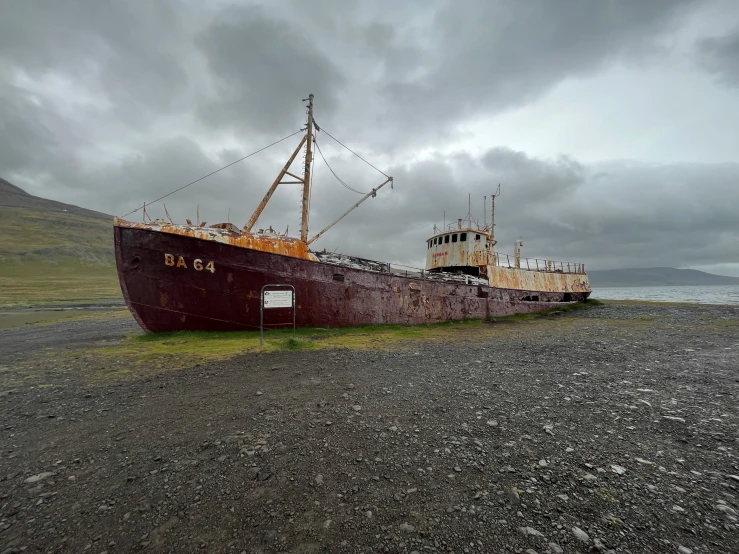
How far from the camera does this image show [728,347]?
32.1ft

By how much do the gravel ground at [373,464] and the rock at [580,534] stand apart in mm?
12

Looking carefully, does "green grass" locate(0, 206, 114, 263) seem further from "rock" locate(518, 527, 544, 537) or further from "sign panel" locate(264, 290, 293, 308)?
"rock" locate(518, 527, 544, 537)

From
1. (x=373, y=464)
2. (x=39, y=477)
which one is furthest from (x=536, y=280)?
(x=39, y=477)

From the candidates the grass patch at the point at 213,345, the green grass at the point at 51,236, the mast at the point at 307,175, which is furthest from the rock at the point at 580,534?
the green grass at the point at 51,236

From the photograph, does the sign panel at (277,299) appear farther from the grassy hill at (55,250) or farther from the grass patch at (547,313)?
the grassy hill at (55,250)

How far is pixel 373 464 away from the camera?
3.47m

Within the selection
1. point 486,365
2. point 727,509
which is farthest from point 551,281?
point 727,509

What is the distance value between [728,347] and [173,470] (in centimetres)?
1502

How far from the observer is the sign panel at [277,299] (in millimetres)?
10078

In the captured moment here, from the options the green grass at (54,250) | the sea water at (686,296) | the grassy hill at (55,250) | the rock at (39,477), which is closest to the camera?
the rock at (39,477)

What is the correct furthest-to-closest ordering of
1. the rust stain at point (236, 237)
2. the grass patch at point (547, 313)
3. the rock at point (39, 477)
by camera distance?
1. the grass patch at point (547, 313)
2. the rust stain at point (236, 237)
3. the rock at point (39, 477)

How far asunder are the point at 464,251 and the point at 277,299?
1559 cm

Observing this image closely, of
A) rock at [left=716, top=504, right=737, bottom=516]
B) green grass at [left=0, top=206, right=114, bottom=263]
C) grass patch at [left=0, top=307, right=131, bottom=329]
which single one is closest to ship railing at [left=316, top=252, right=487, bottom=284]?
rock at [left=716, top=504, right=737, bottom=516]

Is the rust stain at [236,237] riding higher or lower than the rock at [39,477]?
higher
